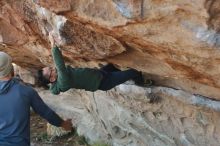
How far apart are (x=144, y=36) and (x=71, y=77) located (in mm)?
1323

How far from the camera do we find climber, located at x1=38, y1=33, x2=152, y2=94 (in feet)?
15.2

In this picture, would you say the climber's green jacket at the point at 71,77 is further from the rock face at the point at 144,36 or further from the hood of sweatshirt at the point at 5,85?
the hood of sweatshirt at the point at 5,85

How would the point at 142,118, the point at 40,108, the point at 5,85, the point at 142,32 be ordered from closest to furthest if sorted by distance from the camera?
the point at 142,32 < the point at 5,85 < the point at 40,108 < the point at 142,118

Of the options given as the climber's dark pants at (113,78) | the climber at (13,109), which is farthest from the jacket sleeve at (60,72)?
the climber at (13,109)

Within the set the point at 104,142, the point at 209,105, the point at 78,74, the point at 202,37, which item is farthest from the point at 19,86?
the point at 104,142

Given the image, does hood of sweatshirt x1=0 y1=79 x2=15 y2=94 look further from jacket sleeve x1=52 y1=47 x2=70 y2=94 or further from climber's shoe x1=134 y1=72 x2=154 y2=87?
climber's shoe x1=134 y1=72 x2=154 y2=87

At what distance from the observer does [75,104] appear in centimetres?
779

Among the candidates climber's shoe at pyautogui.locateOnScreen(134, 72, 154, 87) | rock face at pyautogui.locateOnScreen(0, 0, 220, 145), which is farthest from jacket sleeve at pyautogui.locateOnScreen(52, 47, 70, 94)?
climber's shoe at pyautogui.locateOnScreen(134, 72, 154, 87)

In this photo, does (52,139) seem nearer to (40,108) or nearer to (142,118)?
(142,118)

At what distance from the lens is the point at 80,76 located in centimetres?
495

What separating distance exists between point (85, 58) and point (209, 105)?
1.61 meters

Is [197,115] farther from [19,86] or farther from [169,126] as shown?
[19,86]

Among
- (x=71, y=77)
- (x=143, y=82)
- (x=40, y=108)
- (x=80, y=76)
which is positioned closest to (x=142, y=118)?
(x=143, y=82)

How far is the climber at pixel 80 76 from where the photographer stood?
4633mm
